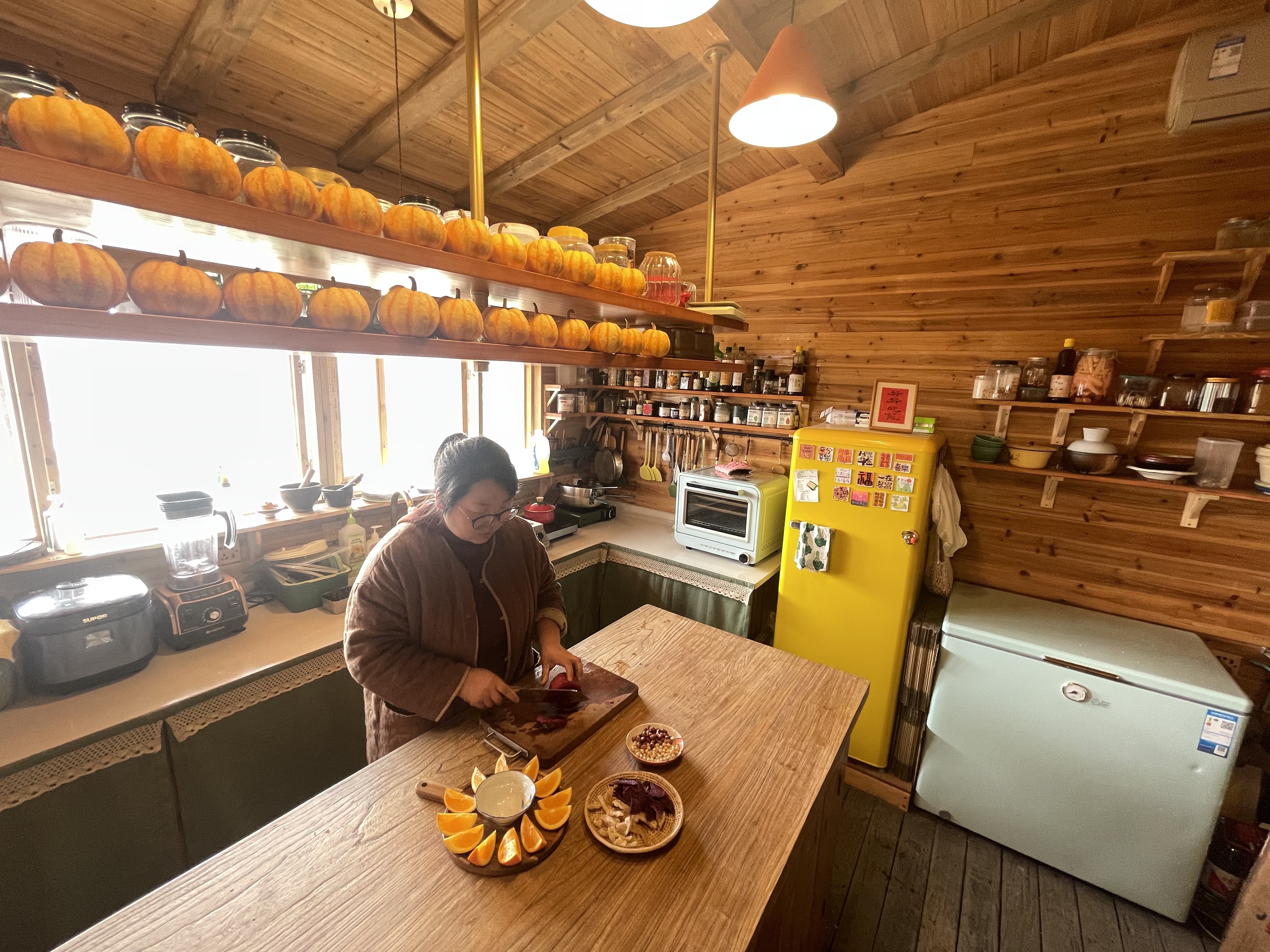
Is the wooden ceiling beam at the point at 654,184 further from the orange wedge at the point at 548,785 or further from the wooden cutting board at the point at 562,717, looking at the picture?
the orange wedge at the point at 548,785

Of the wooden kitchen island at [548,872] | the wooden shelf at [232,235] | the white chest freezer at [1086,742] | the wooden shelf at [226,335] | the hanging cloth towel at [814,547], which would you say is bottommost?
the white chest freezer at [1086,742]

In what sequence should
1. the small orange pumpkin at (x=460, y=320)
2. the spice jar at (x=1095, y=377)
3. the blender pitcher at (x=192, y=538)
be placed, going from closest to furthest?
the small orange pumpkin at (x=460, y=320), the blender pitcher at (x=192, y=538), the spice jar at (x=1095, y=377)

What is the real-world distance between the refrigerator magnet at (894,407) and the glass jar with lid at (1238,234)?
105cm

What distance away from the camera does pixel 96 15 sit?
137 cm

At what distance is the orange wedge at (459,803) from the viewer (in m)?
0.95

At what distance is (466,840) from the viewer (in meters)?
0.88

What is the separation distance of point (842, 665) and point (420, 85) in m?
2.93

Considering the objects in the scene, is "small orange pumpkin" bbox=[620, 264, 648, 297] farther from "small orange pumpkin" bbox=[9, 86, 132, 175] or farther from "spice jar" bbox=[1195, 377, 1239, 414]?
"spice jar" bbox=[1195, 377, 1239, 414]

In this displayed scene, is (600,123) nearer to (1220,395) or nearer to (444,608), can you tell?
(444,608)

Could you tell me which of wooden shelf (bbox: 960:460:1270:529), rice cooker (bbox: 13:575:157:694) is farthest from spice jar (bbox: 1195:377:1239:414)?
rice cooker (bbox: 13:575:157:694)

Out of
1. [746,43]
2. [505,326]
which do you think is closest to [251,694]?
[505,326]

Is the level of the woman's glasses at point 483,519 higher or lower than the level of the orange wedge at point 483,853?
higher

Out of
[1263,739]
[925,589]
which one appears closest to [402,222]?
[925,589]

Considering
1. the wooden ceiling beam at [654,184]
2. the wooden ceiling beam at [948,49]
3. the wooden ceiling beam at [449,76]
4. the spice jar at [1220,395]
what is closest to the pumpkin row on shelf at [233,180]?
the wooden ceiling beam at [449,76]
